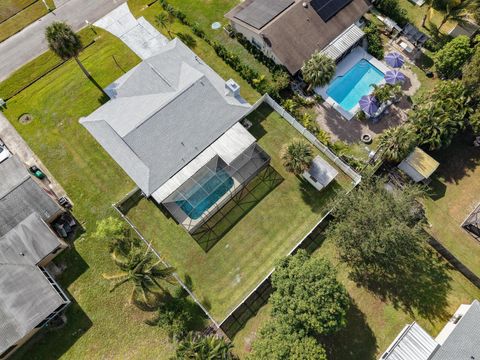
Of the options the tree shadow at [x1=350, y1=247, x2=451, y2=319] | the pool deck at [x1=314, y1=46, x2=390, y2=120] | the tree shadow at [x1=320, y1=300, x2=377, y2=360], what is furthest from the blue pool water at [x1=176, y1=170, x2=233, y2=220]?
the tree shadow at [x1=320, y1=300, x2=377, y2=360]

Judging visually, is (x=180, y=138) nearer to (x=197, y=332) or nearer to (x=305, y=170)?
(x=305, y=170)

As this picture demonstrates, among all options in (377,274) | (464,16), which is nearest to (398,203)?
(377,274)

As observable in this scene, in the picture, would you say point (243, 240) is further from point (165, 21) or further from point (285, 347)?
point (165, 21)

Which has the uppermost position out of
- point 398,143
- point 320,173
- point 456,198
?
point 398,143

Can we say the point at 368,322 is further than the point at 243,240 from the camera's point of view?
No

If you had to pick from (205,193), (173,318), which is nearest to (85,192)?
(205,193)

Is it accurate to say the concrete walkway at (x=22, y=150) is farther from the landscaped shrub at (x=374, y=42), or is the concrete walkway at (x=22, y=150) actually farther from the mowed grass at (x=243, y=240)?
the landscaped shrub at (x=374, y=42)
